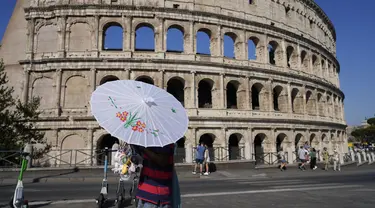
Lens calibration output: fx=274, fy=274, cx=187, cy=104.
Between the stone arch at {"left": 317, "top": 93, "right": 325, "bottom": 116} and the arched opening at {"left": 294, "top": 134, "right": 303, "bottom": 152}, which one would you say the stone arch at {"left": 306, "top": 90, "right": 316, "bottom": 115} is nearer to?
the stone arch at {"left": 317, "top": 93, "right": 325, "bottom": 116}

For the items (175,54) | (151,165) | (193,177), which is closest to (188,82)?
(175,54)

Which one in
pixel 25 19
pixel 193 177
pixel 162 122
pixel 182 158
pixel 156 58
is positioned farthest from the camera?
pixel 25 19

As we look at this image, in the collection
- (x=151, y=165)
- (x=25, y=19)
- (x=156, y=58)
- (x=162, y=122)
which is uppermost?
(x=25, y=19)

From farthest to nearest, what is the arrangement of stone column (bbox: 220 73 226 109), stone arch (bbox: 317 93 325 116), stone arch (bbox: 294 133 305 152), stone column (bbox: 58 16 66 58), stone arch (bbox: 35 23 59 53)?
1. stone arch (bbox: 317 93 325 116)
2. stone arch (bbox: 294 133 305 152)
3. stone column (bbox: 220 73 226 109)
4. stone arch (bbox: 35 23 59 53)
5. stone column (bbox: 58 16 66 58)

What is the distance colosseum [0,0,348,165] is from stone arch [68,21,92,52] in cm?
8

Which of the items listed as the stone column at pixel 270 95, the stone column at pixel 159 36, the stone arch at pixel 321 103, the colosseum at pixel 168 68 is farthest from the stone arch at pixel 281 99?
the stone column at pixel 159 36

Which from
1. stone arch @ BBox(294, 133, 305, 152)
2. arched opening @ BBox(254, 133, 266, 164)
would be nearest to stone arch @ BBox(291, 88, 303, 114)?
stone arch @ BBox(294, 133, 305, 152)

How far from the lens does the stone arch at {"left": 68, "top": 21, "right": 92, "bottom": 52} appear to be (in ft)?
69.6

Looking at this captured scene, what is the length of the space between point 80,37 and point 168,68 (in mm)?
7272

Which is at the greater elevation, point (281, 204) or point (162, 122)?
point (162, 122)

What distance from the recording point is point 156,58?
836 inches

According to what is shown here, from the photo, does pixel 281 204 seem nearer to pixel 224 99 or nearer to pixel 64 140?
pixel 224 99

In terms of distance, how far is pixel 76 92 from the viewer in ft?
68.1

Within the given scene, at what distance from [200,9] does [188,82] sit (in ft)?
21.3
